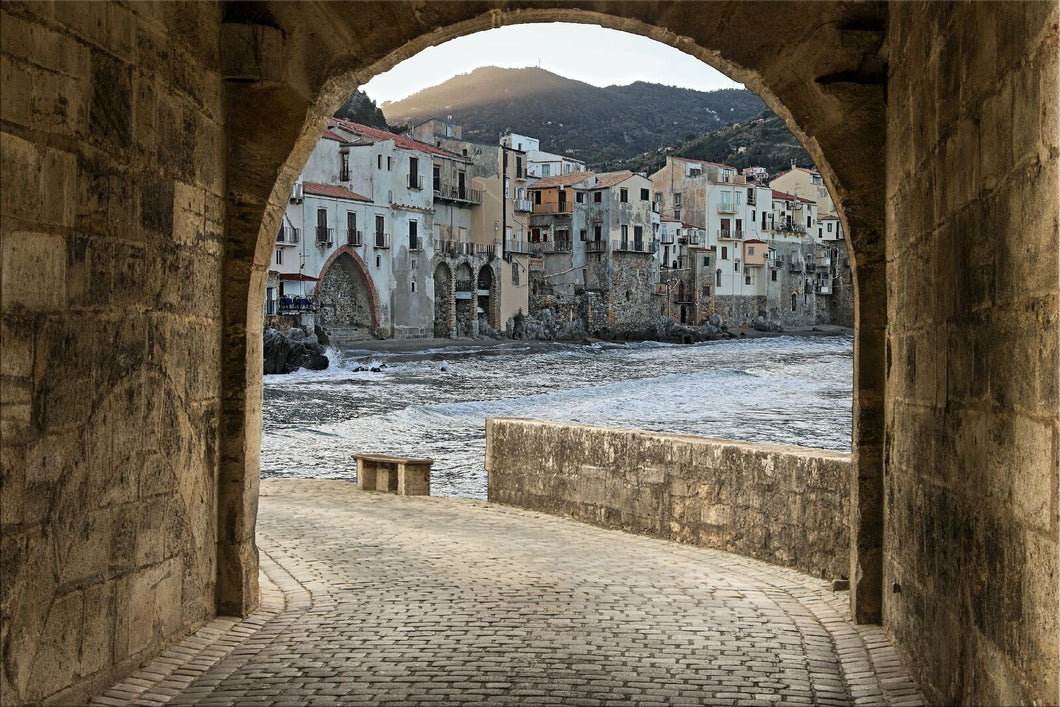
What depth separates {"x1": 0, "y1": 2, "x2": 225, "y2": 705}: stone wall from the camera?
3.85 metres

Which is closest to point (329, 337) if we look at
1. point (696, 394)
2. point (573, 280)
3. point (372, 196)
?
point (372, 196)

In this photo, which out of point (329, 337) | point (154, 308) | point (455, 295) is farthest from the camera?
point (455, 295)

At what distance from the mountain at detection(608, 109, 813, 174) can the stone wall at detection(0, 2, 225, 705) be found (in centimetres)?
11291

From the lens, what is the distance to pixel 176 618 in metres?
5.24

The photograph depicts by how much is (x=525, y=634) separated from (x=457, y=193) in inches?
2088

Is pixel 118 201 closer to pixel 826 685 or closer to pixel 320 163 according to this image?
pixel 826 685

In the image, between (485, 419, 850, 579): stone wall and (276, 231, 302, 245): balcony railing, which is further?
(276, 231, 302, 245): balcony railing

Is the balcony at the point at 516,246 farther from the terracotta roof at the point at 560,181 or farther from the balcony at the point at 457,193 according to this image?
the terracotta roof at the point at 560,181

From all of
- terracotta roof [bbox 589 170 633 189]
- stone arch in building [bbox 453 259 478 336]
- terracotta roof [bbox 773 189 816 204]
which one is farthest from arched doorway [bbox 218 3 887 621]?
terracotta roof [bbox 773 189 816 204]

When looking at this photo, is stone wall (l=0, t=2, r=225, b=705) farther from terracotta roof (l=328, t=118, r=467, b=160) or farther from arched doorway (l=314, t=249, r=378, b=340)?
terracotta roof (l=328, t=118, r=467, b=160)

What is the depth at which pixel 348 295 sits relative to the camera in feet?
169

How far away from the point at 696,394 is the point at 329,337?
56.8ft

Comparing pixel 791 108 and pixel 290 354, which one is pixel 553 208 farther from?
pixel 791 108

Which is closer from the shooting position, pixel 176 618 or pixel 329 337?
pixel 176 618
